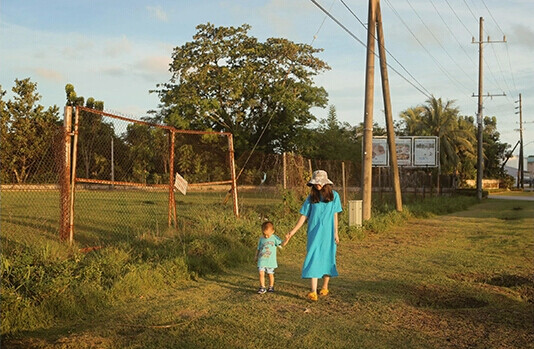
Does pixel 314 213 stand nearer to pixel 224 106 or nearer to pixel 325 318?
pixel 325 318

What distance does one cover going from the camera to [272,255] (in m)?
8.41

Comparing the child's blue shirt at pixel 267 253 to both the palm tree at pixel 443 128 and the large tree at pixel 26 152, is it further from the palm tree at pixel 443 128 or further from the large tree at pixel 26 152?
the palm tree at pixel 443 128

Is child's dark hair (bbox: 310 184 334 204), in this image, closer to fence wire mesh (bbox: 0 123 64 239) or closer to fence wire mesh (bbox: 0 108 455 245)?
fence wire mesh (bbox: 0 108 455 245)

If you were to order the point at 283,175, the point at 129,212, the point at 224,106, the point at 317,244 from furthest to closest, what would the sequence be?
the point at 224,106 → the point at 129,212 → the point at 283,175 → the point at 317,244

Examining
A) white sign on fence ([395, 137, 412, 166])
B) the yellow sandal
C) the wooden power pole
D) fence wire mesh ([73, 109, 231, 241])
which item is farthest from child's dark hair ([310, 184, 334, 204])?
white sign on fence ([395, 137, 412, 166])

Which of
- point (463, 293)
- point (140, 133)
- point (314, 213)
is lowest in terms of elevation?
point (463, 293)

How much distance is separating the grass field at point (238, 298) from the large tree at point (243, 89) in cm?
3544

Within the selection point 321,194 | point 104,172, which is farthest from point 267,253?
point 104,172

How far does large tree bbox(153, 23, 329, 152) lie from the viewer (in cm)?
4759

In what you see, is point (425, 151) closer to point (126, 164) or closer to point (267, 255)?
point (126, 164)

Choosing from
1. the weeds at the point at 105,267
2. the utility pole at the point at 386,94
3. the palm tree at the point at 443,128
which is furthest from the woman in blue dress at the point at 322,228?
the palm tree at the point at 443,128

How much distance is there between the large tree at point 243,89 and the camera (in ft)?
156

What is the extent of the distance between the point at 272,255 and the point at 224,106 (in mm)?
41159

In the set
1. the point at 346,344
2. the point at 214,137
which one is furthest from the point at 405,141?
the point at 346,344
